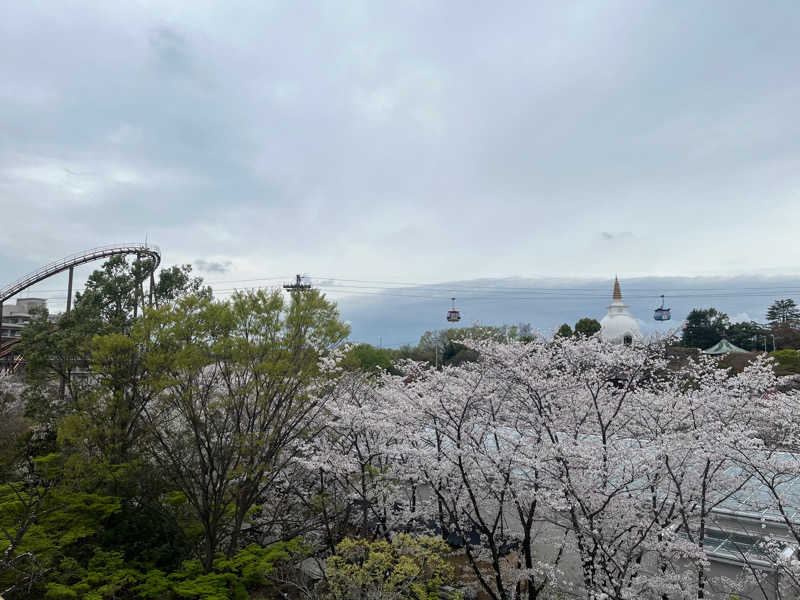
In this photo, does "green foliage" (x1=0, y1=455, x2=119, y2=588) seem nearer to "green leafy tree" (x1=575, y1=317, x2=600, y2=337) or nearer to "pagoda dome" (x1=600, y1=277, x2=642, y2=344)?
"green leafy tree" (x1=575, y1=317, x2=600, y2=337)

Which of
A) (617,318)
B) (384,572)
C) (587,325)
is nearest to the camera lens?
(384,572)

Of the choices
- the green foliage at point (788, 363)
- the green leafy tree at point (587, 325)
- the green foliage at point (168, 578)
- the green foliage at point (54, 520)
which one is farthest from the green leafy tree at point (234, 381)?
the green leafy tree at point (587, 325)

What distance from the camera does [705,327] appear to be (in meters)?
62.0

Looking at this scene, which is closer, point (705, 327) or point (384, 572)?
point (384, 572)

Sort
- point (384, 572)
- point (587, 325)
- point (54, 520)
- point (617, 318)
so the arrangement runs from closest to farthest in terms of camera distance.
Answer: point (384, 572), point (54, 520), point (587, 325), point (617, 318)

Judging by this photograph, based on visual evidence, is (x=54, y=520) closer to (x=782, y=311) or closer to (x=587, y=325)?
(x=587, y=325)

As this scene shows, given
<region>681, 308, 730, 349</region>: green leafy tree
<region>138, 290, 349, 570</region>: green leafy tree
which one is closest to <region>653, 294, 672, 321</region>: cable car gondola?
<region>681, 308, 730, 349</region>: green leafy tree

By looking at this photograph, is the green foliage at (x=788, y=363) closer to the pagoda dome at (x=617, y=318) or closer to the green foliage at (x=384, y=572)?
the green foliage at (x=384, y=572)

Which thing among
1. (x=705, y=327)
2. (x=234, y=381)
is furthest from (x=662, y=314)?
(x=234, y=381)

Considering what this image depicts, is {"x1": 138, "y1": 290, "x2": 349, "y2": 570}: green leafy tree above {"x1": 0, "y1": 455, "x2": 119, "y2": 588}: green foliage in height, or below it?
above

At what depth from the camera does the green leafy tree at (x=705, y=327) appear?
61781 mm

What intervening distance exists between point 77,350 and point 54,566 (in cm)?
700

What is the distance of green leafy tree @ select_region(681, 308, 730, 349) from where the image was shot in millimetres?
61781

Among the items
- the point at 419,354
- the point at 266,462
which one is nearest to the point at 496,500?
the point at 266,462
